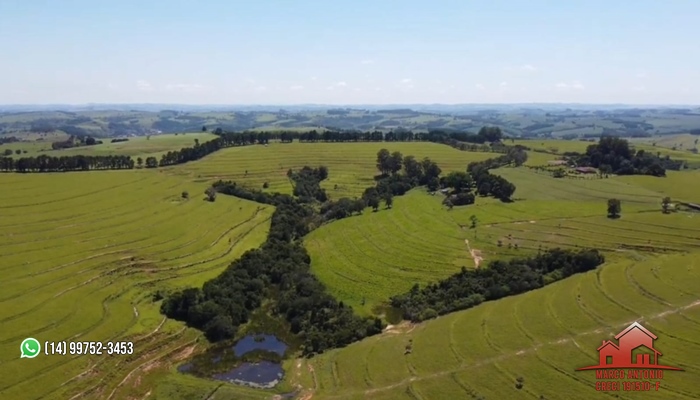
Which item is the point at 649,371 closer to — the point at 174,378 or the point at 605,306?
the point at 605,306

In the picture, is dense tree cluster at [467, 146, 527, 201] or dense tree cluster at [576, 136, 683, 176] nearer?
dense tree cluster at [467, 146, 527, 201]

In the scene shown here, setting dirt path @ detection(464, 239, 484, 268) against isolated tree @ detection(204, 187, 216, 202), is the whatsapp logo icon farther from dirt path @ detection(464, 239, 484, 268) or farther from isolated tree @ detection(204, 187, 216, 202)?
isolated tree @ detection(204, 187, 216, 202)

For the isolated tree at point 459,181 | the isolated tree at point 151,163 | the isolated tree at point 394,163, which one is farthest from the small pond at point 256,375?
the isolated tree at point 151,163

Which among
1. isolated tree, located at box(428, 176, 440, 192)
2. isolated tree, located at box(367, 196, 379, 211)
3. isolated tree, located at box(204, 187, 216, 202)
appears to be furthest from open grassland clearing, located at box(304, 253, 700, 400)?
isolated tree, located at box(204, 187, 216, 202)

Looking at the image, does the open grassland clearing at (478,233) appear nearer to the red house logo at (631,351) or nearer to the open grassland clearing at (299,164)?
the open grassland clearing at (299,164)

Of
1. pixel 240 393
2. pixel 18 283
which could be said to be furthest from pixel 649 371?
pixel 18 283

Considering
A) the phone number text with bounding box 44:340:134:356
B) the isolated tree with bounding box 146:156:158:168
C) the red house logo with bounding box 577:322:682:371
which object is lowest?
the phone number text with bounding box 44:340:134:356
